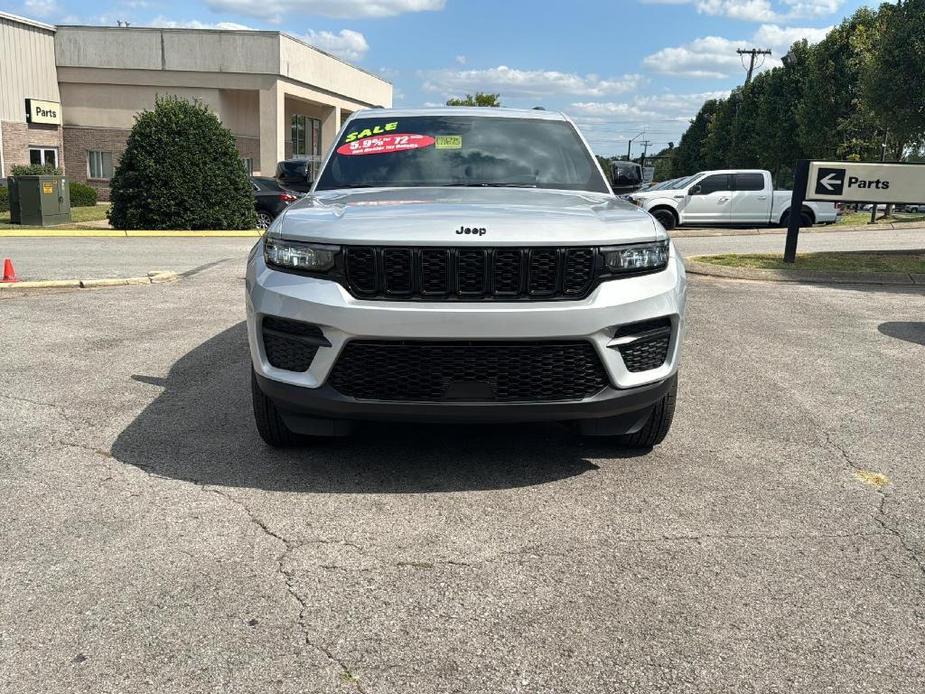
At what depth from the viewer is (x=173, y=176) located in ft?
60.6

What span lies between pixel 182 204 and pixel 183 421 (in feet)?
49.2

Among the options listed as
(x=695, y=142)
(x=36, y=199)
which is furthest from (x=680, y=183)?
(x=695, y=142)

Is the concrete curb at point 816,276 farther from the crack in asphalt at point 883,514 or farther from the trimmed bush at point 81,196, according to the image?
the trimmed bush at point 81,196

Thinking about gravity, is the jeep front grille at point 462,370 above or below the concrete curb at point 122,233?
above

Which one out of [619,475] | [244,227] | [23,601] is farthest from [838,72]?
[23,601]

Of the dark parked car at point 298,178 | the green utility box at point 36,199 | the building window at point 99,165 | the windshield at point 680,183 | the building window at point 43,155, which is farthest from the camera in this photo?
the building window at point 99,165

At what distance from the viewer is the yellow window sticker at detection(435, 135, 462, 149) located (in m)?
5.26

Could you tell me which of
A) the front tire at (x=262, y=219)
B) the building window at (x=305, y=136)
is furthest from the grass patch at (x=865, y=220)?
the building window at (x=305, y=136)

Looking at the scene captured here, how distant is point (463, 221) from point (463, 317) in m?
0.47

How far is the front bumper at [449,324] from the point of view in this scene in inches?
140

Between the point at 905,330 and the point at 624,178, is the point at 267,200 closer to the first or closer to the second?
the point at 905,330

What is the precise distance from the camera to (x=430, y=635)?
2.68 meters

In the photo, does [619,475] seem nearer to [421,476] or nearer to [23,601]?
[421,476]

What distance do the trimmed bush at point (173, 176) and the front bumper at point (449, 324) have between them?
1587 cm
